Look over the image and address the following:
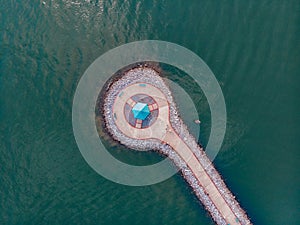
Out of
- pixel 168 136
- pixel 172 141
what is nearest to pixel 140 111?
pixel 168 136

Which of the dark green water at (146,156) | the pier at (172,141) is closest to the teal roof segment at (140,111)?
the pier at (172,141)

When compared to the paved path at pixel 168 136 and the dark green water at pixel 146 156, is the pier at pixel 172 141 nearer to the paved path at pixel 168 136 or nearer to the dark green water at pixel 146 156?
the paved path at pixel 168 136

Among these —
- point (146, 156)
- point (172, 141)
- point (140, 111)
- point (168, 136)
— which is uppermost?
point (140, 111)

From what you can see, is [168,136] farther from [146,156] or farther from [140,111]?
[140,111]

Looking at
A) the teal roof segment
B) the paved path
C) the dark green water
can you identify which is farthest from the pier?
the dark green water

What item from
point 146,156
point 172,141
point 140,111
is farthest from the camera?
point 172,141

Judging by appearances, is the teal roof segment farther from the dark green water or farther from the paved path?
the dark green water

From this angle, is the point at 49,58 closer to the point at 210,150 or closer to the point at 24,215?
the point at 24,215

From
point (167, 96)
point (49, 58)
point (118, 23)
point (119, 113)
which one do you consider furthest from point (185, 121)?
point (49, 58)
